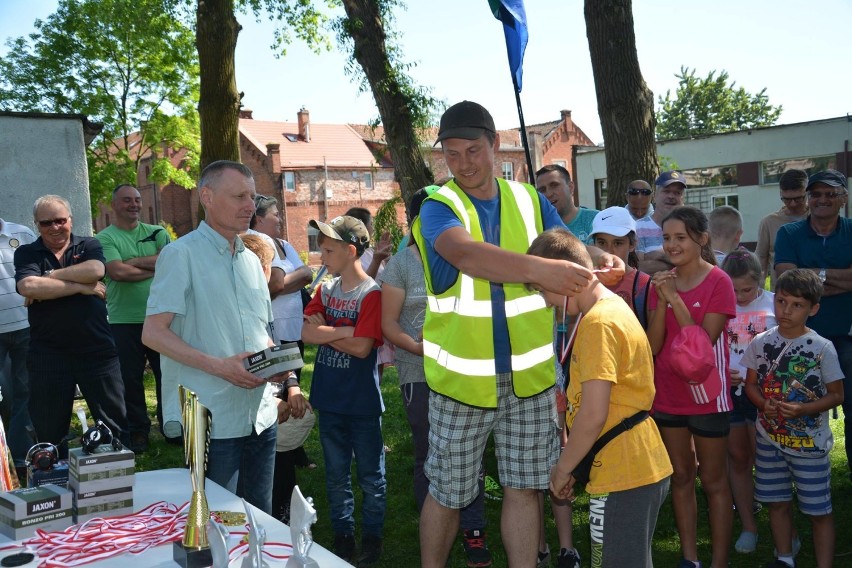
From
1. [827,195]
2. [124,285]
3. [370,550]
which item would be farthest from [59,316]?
[827,195]

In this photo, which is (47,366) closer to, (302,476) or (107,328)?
(107,328)

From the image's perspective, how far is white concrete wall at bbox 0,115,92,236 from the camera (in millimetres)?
9039

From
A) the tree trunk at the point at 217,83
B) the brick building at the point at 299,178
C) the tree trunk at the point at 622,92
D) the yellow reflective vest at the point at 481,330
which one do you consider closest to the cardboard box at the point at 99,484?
the yellow reflective vest at the point at 481,330

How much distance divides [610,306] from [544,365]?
48 centimetres

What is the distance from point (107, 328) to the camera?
20.2 ft

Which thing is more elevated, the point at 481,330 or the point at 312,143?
the point at 312,143

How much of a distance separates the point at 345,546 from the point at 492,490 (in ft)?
4.94

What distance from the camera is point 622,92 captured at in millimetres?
7141

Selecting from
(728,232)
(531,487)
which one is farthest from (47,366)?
(728,232)

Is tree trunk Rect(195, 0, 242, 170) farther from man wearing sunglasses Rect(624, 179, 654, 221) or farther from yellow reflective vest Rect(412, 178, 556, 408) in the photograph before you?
yellow reflective vest Rect(412, 178, 556, 408)

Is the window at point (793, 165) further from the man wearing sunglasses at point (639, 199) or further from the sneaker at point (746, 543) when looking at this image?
the sneaker at point (746, 543)

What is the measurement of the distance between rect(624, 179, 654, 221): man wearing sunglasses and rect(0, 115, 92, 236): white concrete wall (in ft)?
21.2

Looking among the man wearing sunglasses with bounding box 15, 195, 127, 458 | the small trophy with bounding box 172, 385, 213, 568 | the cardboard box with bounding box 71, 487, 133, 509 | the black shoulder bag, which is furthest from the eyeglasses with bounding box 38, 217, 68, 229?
the black shoulder bag

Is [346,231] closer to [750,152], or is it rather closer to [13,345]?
[13,345]
